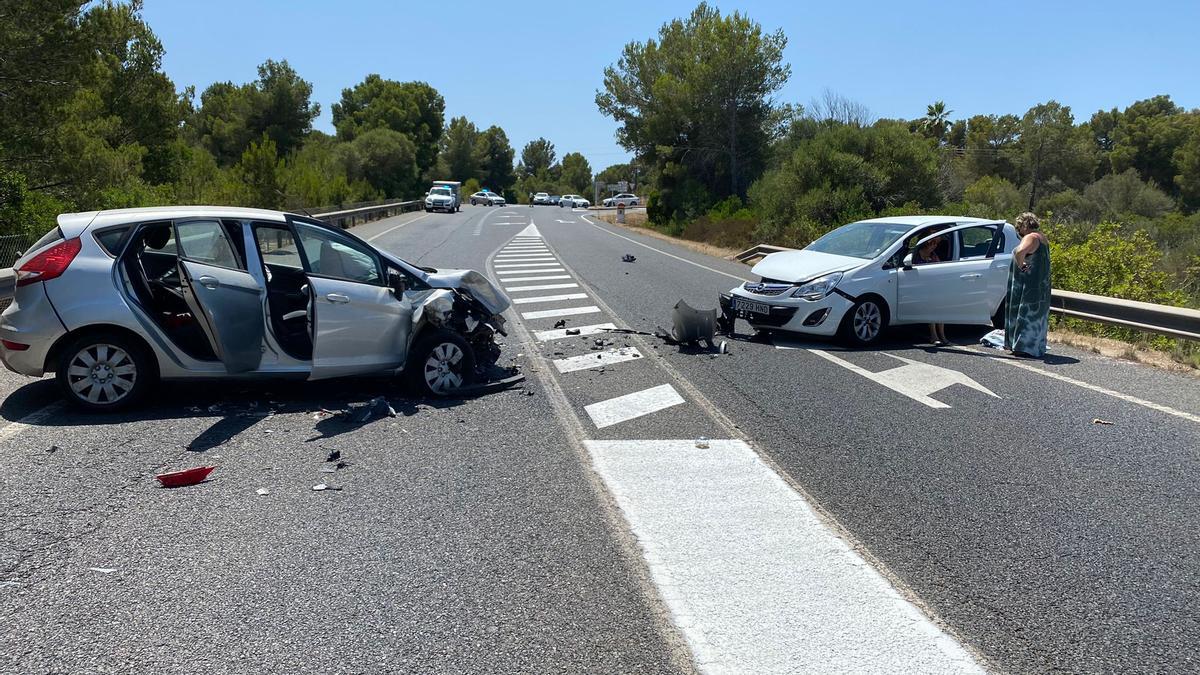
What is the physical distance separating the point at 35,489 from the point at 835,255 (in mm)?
9763

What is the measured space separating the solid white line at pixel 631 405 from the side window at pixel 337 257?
7.47 ft

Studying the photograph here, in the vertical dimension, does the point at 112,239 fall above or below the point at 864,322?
above

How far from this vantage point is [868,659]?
3691 millimetres

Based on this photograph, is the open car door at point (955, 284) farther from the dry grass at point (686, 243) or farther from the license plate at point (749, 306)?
the dry grass at point (686, 243)

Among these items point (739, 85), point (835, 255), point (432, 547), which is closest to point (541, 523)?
point (432, 547)

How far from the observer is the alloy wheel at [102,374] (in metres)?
6.99

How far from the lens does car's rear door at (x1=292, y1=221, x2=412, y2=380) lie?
295 inches

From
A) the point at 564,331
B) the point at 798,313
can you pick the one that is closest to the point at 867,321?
the point at 798,313

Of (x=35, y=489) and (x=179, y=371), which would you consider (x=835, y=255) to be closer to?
(x=179, y=371)

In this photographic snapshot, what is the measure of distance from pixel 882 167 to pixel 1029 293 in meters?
21.6

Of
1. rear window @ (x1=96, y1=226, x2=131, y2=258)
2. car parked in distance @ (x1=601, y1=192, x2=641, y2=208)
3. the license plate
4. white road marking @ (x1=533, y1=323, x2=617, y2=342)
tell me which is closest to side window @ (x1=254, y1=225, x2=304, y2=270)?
rear window @ (x1=96, y1=226, x2=131, y2=258)

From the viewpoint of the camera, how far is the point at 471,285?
27.7ft

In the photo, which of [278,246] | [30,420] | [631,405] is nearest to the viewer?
[30,420]

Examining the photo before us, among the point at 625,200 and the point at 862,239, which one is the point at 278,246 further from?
the point at 625,200
